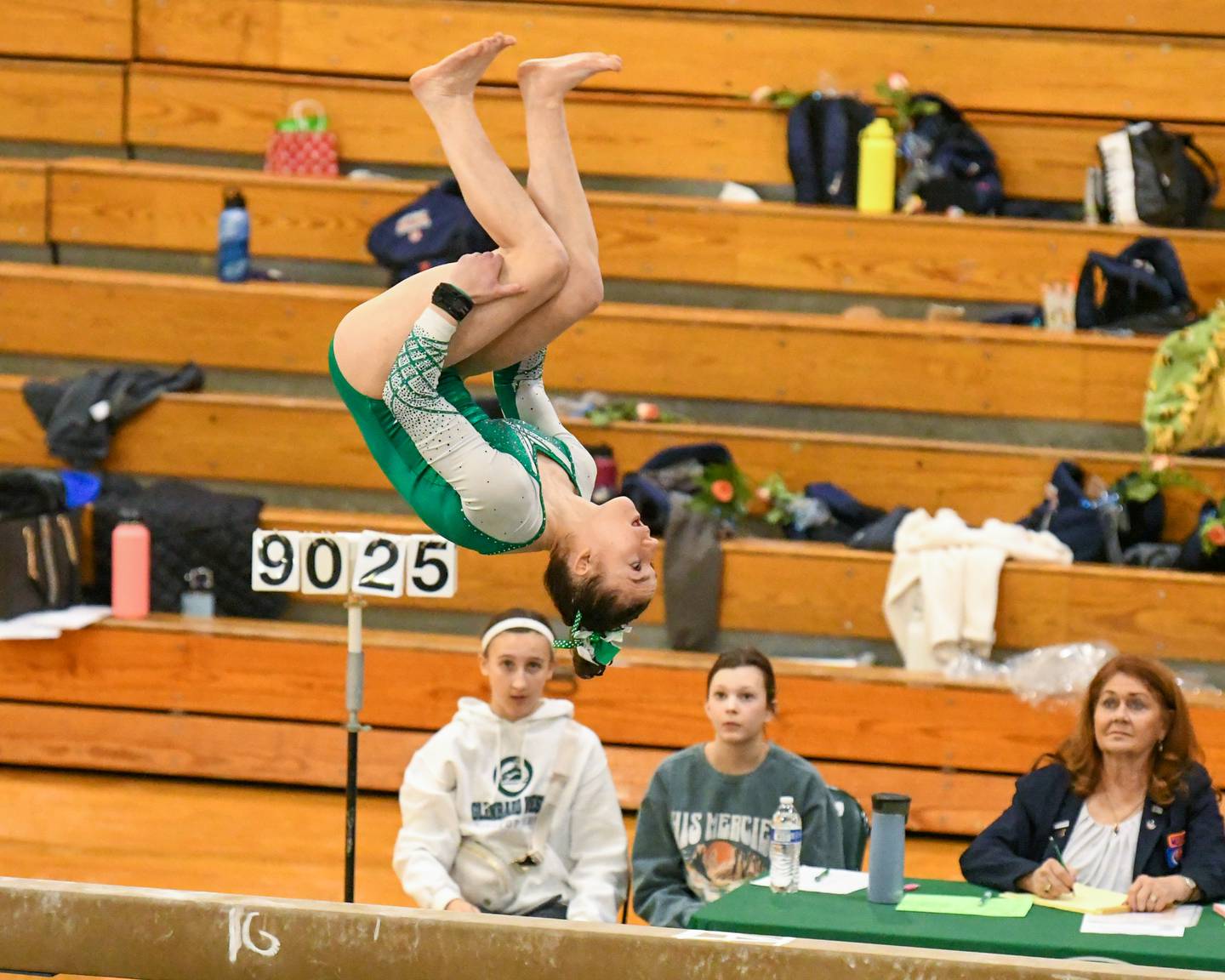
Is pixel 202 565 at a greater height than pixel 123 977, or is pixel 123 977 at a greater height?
pixel 202 565

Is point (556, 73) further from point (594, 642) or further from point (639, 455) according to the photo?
point (639, 455)

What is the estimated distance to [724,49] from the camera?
7.74m

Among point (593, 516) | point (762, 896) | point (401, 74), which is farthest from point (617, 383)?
point (593, 516)

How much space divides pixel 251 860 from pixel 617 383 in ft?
7.67

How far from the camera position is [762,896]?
4.11m

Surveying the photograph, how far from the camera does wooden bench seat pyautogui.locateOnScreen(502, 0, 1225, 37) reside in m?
7.61

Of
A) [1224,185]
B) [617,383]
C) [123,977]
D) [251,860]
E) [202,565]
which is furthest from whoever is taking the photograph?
[1224,185]

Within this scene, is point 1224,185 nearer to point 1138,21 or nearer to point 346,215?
point 1138,21

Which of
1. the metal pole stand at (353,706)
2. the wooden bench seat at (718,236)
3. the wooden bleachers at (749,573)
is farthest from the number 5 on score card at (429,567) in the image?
the wooden bench seat at (718,236)

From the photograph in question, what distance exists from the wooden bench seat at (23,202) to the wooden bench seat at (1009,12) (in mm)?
2402

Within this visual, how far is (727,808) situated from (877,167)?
3.49 m

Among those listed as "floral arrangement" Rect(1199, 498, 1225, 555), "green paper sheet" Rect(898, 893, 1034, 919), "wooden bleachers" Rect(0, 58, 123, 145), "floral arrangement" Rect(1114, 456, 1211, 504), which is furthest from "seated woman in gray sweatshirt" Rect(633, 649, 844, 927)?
"wooden bleachers" Rect(0, 58, 123, 145)

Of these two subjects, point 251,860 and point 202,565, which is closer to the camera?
point 251,860

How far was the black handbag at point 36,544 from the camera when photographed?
624 cm
